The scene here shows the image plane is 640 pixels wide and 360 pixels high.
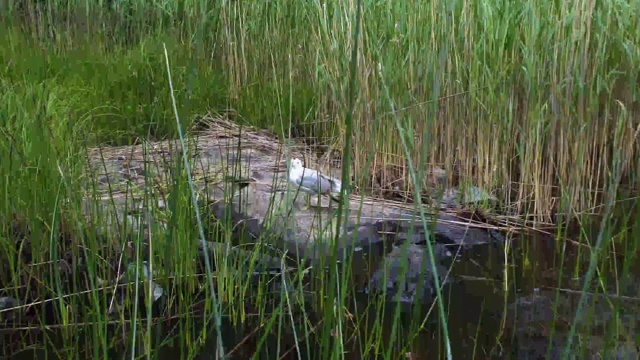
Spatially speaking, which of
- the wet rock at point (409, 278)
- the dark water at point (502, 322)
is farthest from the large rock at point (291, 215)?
the dark water at point (502, 322)

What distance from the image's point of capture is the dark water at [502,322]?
1913mm

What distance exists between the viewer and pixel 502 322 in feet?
6.86

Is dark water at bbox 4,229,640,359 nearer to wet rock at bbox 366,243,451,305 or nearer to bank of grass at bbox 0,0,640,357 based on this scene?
wet rock at bbox 366,243,451,305

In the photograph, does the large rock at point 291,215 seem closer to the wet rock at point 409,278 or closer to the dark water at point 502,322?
the wet rock at point 409,278

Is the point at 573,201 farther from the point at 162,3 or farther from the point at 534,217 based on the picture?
the point at 162,3

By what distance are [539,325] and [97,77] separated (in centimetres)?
276

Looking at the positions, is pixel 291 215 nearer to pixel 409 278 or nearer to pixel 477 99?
pixel 409 278

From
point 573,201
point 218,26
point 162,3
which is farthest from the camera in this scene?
point 162,3

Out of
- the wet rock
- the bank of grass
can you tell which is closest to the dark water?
the wet rock

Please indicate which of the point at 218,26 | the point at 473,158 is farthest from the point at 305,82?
the point at 473,158

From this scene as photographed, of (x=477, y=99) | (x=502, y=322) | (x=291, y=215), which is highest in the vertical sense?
(x=477, y=99)

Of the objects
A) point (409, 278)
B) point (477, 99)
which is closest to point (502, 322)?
point (409, 278)

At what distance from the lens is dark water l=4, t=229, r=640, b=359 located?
191 centimetres

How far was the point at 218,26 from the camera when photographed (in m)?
4.73
